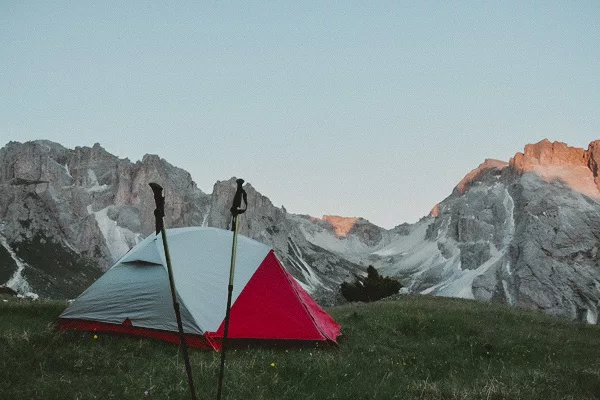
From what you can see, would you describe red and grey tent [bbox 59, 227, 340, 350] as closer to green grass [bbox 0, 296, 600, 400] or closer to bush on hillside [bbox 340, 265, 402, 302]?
green grass [bbox 0, 296, 600, 400]

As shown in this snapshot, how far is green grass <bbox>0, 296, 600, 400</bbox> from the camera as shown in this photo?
307 inches

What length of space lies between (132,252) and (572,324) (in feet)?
60.6

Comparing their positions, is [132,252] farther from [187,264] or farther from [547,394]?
[547,394]

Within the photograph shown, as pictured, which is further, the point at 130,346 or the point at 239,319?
the point at 239,319

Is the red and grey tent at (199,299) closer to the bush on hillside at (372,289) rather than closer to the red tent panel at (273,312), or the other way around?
the red tent panel at (273,312)

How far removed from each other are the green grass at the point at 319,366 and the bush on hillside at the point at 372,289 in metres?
24.4

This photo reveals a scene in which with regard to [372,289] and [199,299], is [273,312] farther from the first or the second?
[372,289]

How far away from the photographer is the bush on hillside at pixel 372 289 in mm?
40438

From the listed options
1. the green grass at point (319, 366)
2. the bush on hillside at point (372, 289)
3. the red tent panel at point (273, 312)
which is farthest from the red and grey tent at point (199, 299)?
the bush on hillside at point (372, 289)

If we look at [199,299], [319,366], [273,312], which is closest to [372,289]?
[273,312]

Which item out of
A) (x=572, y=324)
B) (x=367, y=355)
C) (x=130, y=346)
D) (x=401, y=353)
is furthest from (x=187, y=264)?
(x=572, y=324)

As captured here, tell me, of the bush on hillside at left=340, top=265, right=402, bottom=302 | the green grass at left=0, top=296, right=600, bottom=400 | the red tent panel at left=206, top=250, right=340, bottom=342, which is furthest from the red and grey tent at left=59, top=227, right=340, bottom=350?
the bush on hillside at left=340, top=265, right=402, bottom=302

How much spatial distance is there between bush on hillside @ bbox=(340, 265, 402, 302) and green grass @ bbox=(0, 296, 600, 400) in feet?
80.2

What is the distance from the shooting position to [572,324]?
826 inches
